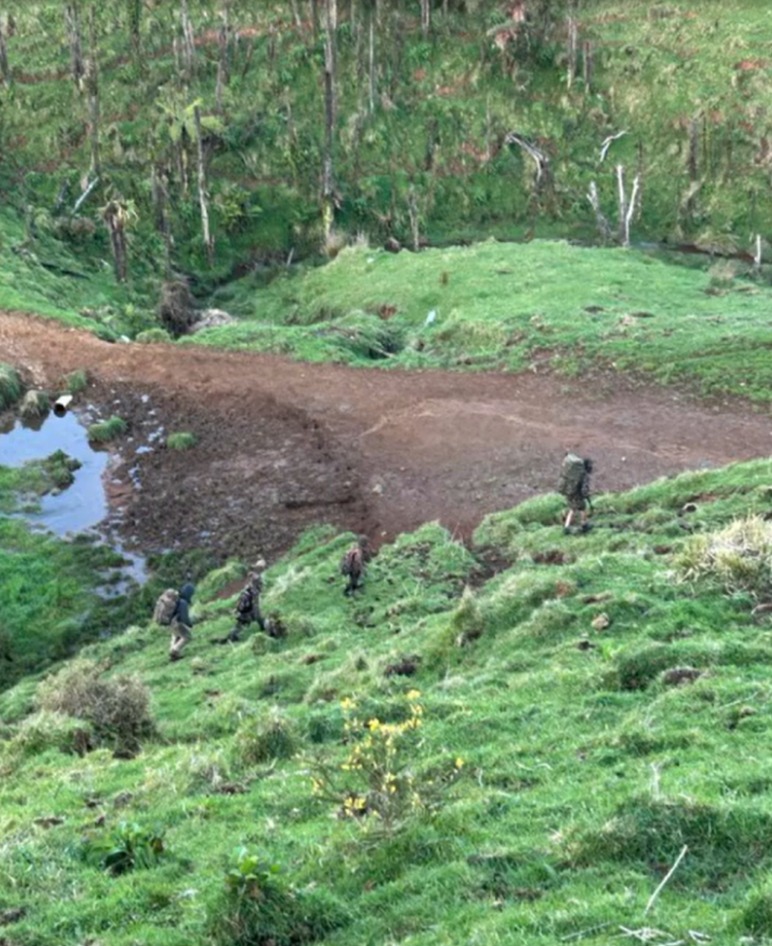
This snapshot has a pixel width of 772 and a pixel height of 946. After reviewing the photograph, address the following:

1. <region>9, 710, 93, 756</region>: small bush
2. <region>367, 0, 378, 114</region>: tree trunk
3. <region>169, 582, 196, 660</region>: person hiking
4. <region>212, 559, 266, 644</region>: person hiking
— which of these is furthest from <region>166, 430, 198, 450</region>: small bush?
<region>367, 0, 378, 114</region>: tree trunk

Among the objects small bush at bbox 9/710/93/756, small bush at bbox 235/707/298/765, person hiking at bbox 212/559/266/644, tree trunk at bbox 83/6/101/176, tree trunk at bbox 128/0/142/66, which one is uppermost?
tree trunk at bbox 128/0/142/66

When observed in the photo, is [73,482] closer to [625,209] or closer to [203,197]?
[203,197]

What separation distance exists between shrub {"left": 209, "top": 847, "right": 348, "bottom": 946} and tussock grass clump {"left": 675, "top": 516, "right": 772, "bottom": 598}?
325 inches

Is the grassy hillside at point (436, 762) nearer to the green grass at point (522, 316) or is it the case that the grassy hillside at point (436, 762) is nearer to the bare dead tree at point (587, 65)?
the green grass at point (522, 316)

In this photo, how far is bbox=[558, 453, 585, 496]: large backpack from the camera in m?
20.0

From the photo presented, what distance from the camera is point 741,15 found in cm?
5562

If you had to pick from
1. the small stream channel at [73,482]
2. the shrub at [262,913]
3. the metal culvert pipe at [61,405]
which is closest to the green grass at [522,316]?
the metal culvert pipe at [61,405]

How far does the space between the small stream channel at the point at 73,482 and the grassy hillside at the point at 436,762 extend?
503cm

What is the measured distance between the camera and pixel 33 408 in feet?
99.6

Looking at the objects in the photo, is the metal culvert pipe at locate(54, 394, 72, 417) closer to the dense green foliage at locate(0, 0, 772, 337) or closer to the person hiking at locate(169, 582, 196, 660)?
the dense green foliage at locate(0, 0, 772, 337)

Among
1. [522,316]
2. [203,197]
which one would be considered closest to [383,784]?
[522,316]

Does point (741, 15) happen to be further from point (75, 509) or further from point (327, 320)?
point (75, 509)

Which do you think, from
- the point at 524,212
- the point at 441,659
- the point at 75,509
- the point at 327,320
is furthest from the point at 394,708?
the point at 524,212

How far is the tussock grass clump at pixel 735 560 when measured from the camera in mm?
15008
